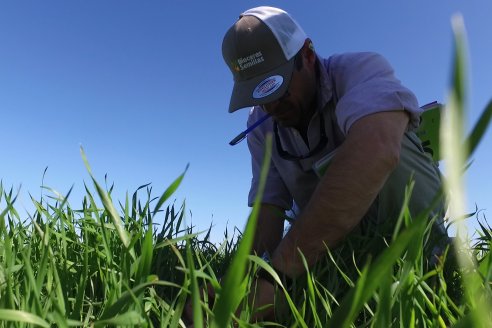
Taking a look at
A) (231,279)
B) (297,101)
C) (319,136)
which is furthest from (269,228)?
(231,279)

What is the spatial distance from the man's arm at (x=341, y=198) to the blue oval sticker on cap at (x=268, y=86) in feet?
1.47

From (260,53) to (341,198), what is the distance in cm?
74

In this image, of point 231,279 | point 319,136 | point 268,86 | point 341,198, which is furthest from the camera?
point 319,136

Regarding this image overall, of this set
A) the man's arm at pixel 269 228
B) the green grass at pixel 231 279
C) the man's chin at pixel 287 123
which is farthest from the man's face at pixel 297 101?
the green grass at pixel 231 279

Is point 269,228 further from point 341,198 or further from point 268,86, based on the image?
point 341,198

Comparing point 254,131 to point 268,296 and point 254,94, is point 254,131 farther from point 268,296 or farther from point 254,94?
point 268,296

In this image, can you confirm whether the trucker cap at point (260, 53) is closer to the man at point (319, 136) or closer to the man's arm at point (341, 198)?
the man at point (319, 136)

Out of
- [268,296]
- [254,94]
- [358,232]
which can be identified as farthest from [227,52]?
[268,296]

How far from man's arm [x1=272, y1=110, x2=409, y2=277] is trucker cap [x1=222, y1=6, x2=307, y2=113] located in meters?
0.47

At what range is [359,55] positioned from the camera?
1629mm

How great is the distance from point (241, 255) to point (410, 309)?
44 centimetres

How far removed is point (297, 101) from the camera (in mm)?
1657

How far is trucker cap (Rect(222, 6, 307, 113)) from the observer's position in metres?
Answer: 1.62

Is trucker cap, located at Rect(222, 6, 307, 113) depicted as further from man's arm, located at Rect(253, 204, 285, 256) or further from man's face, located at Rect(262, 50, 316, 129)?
man's arm, located at Rect(253, 204, 285, 256)
